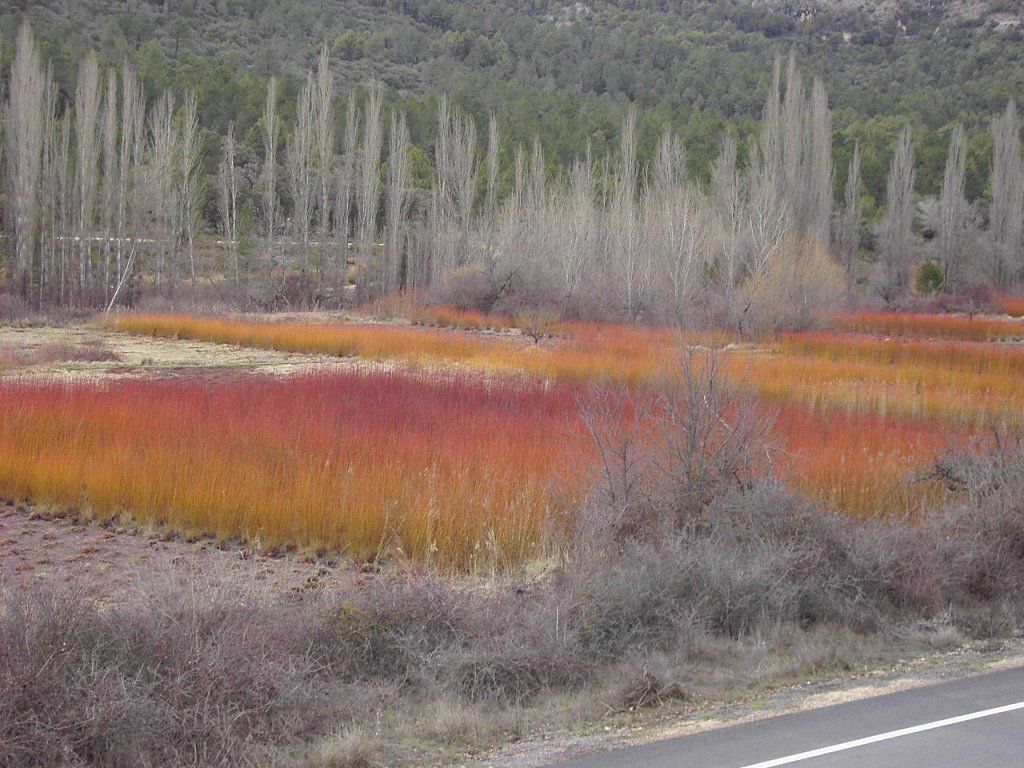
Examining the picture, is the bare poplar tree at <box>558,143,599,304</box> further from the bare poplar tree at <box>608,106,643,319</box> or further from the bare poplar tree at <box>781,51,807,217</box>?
the bare poplar tree at <box>781,51,807,217</box>

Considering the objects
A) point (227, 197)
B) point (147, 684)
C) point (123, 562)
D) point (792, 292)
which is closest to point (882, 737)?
point (147, 684)

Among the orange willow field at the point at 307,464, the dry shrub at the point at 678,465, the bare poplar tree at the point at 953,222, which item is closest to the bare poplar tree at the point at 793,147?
the bare poplar tree at the point at 953,222

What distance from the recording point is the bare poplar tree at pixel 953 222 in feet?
195

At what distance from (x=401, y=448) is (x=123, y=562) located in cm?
414

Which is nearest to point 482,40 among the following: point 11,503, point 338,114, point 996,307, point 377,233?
point 338,114

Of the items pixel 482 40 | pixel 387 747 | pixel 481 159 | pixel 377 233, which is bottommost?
pixel 387 747

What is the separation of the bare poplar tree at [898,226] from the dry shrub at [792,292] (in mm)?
18184

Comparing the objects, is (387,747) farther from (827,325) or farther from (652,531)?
(827,325)

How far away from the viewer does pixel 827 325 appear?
127ft

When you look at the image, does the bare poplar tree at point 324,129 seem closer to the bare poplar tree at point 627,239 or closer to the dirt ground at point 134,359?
the bare poplar tree at point 627,239

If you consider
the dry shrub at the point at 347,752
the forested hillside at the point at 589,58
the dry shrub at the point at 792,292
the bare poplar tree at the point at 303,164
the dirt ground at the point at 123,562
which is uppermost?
the forested hillside at the point at 589,58

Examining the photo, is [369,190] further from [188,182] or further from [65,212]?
[65,212]

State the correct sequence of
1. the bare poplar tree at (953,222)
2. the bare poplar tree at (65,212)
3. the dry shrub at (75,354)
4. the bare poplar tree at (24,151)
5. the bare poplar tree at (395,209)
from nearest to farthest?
the dry shrub at (75,354) < the bare poplar tree at (24,151) < the bare poplar tree at (65,212) < the bare poplar tree at (395,209) < the bare poplar tree at (953,222)

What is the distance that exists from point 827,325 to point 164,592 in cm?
3471
